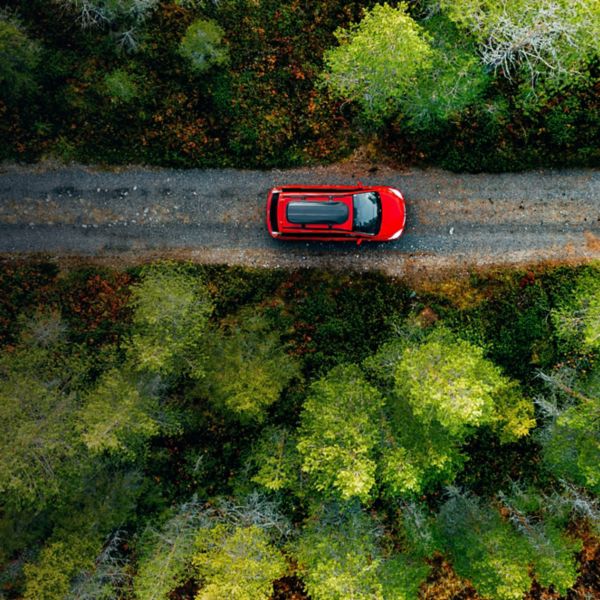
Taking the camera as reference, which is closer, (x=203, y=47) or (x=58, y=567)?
(x=58, y=567)

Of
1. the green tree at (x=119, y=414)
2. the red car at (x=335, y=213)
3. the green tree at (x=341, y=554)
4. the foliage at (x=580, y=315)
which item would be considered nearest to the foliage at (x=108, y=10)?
the red car at (x=335, y=213)

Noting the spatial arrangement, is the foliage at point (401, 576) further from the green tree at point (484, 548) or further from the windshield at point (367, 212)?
the windshield at point (367, 212)

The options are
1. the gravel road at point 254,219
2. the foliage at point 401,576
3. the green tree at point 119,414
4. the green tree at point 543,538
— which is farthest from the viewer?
the gravel road at point 254,219

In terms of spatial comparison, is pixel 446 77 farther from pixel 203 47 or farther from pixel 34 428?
pixel 34 428

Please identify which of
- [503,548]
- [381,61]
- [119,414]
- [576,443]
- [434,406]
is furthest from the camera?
[576,443]

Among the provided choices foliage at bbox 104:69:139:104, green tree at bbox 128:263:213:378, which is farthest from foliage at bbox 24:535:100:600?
foliage at bbox 104:69:139:104

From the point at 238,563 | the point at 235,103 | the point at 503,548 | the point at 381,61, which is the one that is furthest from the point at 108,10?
the point at 503,548
